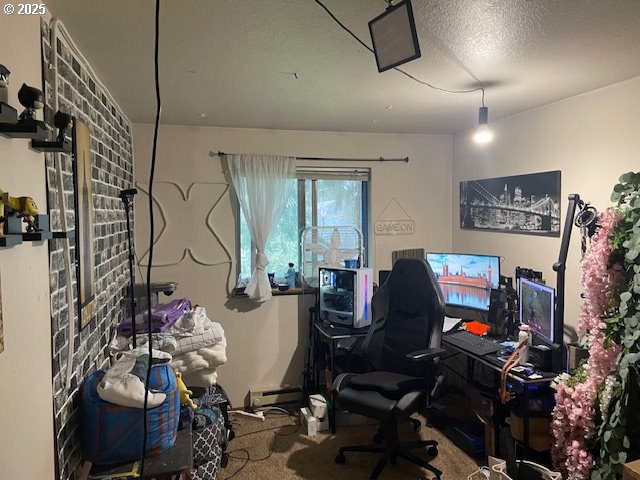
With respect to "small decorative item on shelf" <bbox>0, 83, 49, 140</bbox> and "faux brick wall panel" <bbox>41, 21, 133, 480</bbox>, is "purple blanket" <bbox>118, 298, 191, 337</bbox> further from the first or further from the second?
"small decorative item on shelf" <bbox>0, 83, 49, 140</bbox>

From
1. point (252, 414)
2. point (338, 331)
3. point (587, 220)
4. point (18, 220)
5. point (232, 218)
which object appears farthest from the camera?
point (232, 218)

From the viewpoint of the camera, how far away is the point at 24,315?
3.97ft

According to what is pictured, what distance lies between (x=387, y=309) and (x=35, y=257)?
2.20 m

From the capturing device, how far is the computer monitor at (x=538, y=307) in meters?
2.56

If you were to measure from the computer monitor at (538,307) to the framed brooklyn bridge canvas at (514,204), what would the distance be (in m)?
Answer: 0.47

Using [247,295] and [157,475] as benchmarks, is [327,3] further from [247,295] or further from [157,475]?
[247,295]

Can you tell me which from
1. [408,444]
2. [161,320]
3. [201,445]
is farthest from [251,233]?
[408,444]

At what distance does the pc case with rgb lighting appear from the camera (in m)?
3.41

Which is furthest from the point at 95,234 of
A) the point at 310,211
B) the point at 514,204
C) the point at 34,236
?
the point at 514,204

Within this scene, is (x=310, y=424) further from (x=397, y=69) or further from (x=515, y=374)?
(x=397, y=69)

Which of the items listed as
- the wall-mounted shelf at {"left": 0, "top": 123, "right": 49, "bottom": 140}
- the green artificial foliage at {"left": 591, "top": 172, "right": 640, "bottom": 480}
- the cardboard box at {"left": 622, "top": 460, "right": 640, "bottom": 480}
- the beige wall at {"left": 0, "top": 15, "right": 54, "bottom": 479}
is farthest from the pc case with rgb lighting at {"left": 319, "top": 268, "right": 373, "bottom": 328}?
the wall-mounted shelf at {"left": 0, "top": 123, "right": 49, "bottom": 140}

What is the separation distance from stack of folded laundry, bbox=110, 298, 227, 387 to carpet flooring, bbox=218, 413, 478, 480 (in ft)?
2.29

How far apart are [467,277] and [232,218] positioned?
198cm

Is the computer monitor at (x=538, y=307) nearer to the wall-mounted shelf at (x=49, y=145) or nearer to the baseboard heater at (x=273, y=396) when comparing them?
the baseboard heater at (x=273, y=396)
